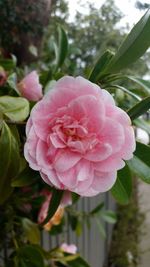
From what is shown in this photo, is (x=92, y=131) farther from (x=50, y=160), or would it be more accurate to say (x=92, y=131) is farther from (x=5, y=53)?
(x=5, y=53)

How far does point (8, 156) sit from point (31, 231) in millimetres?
548

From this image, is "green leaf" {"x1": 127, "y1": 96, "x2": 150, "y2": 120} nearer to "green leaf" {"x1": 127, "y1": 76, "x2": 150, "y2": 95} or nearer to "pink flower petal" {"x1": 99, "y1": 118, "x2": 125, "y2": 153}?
"pink flower petal" {"x1": 99, "y1": 118, "x2": 125, "y2": 153}

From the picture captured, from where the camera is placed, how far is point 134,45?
21.5 inches

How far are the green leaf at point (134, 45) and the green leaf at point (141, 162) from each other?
12 cm

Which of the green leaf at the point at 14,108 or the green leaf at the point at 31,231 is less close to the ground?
the green leaf at the point at 14,108

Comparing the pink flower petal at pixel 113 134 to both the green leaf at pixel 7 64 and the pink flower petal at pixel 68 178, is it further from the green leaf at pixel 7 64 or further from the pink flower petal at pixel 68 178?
the green leaf at pixel 7 64

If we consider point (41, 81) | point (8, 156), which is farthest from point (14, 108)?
point (41, 81)

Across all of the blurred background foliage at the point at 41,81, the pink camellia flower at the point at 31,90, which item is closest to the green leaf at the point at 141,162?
the blurred background foliage at the point at 41,81

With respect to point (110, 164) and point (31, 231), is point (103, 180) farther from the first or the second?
point (31, 231)

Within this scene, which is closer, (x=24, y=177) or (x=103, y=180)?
(x=103, y=180)

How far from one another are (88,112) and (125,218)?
3.71 metres

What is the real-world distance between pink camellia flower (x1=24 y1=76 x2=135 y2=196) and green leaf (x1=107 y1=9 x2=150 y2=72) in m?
0.09

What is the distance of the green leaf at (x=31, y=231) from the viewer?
107cm

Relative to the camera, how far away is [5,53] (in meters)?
1.90
